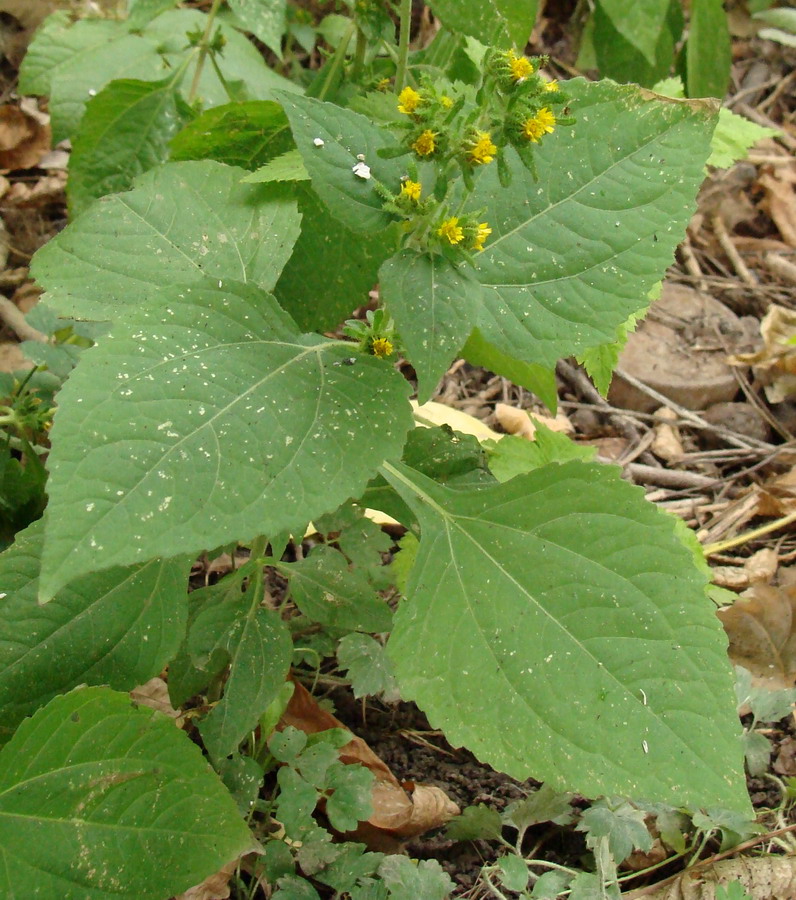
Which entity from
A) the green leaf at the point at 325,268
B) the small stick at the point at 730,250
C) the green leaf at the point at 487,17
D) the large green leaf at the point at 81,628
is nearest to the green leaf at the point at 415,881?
the large green leaf at the point at 81,628

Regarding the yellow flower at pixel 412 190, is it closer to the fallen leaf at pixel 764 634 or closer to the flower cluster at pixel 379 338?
the flower cluster at pixel 379 338

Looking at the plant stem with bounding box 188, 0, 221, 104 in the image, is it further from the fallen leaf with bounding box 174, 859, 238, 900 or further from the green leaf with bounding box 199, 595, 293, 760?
the fallen leaf with bounding box 174, 859, 238, 900

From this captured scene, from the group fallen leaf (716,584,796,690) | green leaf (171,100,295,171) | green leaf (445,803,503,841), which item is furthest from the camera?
fallen leaf (716,584,796,690)

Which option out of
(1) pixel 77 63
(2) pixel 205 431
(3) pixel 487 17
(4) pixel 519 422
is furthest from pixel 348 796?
(1) pixel 77 63

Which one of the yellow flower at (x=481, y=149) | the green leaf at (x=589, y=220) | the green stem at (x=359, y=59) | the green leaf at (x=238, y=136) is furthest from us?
the green stem at (x=359, y=59)

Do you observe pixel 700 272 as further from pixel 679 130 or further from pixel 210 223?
pixel 210 223

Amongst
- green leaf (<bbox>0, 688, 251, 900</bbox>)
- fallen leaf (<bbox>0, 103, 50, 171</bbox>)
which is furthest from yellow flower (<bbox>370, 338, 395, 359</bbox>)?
fallen leaf (<bbox>0, 103, 50, 171</bbox>)

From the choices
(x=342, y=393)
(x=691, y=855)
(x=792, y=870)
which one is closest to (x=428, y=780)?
(x=691, y=855)
